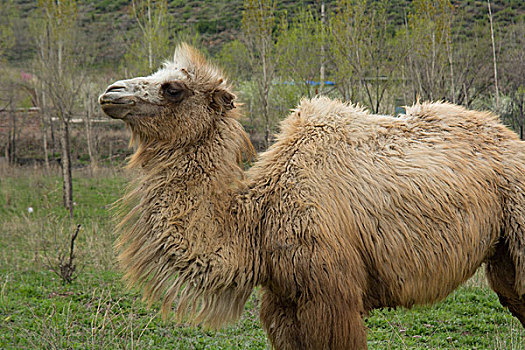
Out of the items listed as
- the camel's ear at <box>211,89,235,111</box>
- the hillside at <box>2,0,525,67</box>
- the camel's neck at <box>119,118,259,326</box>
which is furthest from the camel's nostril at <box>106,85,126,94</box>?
the hillside at <box>2,0,525,67</box>

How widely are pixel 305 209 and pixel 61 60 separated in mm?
15403

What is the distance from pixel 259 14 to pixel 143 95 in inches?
593

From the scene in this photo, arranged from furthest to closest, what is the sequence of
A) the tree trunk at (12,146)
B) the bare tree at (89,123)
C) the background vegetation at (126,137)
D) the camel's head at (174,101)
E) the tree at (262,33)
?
the tree trunk at (12,146) → the bare tree at (89,123) → the tree at (262,33) → the background vegetation at (126,137) → the camel's head at (174,101)

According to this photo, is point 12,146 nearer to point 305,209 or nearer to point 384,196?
point 305,209

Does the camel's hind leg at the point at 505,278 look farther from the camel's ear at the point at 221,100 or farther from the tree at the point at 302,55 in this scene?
the tree at the point at 302,55

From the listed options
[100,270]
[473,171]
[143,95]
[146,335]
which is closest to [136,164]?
[143,95]

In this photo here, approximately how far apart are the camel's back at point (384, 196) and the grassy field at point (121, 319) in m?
1.71

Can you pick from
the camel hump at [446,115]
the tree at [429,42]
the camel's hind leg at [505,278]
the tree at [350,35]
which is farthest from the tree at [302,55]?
the camel's hind leg at [505,278]

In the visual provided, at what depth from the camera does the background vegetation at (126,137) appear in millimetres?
7262

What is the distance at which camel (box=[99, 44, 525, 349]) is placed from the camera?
3.93 meters

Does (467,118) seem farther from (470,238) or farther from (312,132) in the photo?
(312,132)

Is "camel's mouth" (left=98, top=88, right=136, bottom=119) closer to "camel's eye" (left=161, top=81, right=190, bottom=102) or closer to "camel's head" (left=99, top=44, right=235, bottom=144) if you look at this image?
"camel's head" (left=99, top=44, right=235, bottom=144)

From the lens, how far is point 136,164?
4344mm

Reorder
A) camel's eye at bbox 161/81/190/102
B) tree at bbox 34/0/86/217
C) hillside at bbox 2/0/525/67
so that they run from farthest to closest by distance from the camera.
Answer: hillside at bbox 2/0/525/67 < tree at bbox 34/0/86/217 < camel's eye at bbox 161/81/190/102
